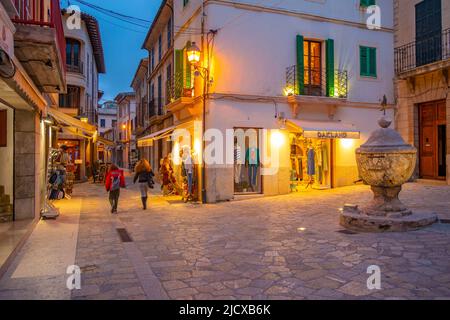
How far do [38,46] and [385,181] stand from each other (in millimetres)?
6892

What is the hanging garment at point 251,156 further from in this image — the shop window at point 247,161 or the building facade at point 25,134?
the building facade at point 25,134

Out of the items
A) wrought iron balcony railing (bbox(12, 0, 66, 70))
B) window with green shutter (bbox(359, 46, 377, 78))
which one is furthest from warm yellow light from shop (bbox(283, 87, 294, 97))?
wrought iron balcony railing (bbox(12, 0, 66, 70))

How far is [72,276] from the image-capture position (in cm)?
504

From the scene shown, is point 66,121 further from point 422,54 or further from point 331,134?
point 422,54

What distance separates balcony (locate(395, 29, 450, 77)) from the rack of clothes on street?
4.65 metres

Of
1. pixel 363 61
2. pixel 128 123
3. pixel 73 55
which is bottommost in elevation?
pixel 363 61

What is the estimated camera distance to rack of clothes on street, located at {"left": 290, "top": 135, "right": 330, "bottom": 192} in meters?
15.1

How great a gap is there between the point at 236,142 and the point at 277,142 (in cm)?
159

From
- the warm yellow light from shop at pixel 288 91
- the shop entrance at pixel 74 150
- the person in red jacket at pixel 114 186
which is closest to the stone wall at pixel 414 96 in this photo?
the warm yellow light from shop at pixel 288 91

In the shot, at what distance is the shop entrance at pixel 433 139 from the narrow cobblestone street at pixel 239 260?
5955 millimetres

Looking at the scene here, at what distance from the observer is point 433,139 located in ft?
50.5

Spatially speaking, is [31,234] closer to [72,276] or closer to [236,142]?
[72,276]

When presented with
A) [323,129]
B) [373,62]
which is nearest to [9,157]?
[323,129]
